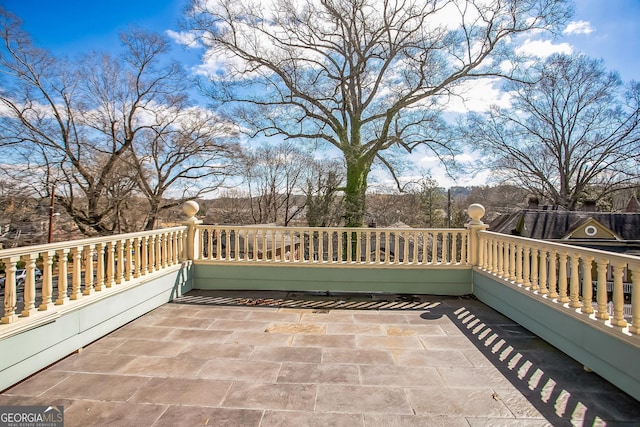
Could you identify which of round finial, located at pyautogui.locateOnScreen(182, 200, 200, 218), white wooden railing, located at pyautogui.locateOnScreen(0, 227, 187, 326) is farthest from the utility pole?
white wooden railing, located at pyautogui.locateOnScreen(0, 227, 187, 326)

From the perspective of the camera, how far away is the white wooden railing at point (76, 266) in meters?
2.16

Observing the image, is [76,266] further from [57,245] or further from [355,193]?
[355,193]

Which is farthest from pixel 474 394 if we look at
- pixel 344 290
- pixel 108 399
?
pixel 344 290

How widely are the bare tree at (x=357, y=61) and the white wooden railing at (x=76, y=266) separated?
26.2 feet

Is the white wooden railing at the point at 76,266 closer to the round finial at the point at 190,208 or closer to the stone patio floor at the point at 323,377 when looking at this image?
the round finial at the point at 190,208

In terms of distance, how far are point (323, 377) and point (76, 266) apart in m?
2.10

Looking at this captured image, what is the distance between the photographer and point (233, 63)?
1062 cm

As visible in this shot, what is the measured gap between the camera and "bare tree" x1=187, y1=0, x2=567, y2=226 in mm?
9484

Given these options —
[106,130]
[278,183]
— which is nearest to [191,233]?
[106,130]

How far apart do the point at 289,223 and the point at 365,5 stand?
42.3 ft

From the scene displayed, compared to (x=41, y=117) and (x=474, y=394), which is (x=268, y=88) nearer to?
(x=41, y=117)

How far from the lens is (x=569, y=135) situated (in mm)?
16641

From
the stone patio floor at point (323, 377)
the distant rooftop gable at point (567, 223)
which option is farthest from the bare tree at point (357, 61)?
the stone patio floor at point (323, 377)

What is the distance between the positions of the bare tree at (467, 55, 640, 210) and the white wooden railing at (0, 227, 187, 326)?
1409 cm
